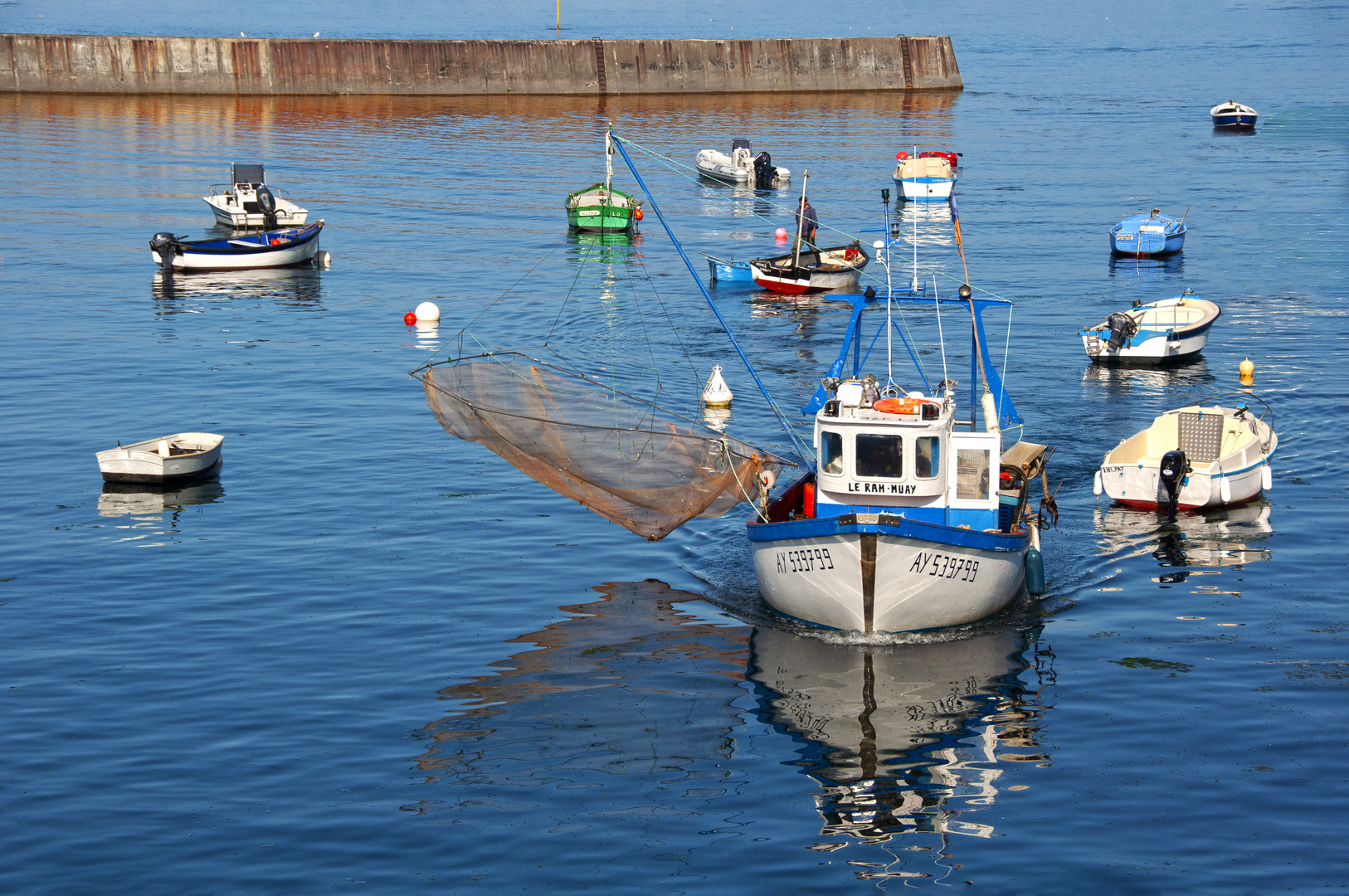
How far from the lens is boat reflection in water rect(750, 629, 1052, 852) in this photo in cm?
1744

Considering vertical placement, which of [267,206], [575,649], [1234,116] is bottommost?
[575,649]

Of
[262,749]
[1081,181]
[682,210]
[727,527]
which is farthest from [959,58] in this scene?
[262,749]

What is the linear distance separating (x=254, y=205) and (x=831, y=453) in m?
49.9

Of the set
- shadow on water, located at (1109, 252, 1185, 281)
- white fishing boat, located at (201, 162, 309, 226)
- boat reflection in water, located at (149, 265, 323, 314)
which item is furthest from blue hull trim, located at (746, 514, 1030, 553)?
white fishing boat, located at (201, 162, 309, 226)

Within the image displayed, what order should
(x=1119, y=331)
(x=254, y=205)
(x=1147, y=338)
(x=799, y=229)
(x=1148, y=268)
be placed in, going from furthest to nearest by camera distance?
1. (x=254, y=205)
2. (x=1148, y=268)
3. (x=799, y=229)
4. (x=1147, y=338)
5. (x=1119, y=331)

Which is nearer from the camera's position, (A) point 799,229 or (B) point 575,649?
(B) point 575,649

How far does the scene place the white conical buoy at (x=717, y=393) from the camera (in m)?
37.1

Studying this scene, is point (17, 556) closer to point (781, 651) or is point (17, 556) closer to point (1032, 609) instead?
point (781, 651)

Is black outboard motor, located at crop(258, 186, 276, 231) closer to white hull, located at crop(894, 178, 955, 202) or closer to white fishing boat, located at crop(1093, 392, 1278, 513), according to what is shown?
white hull, located at crop(894, 178, 955, 202)

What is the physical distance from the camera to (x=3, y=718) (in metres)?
19.8

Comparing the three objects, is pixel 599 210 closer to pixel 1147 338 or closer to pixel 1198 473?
pixel 1147 338

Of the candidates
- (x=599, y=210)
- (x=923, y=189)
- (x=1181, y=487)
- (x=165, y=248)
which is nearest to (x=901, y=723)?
(x=1181, y=487)

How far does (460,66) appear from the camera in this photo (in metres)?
115

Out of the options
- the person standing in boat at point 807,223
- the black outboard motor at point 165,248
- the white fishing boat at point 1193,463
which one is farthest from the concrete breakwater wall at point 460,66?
the white fishing boat at point 1193,463
